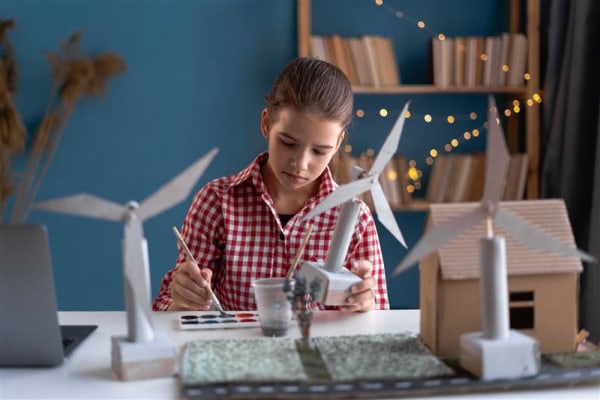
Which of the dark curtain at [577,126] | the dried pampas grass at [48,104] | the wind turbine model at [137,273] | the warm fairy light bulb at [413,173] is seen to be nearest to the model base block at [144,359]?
the wind turbine model at [137,273]

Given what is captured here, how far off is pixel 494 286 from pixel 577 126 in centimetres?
215

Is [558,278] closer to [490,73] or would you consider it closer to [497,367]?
[497,367]

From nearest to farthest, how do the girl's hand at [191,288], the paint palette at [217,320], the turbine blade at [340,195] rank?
the turbine blade at [340,195] < the paint palette at [217,320] < the girl's hand at [191,288]

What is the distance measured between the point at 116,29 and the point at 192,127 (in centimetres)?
51

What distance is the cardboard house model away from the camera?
1.18 m

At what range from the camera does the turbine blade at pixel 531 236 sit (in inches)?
43.9

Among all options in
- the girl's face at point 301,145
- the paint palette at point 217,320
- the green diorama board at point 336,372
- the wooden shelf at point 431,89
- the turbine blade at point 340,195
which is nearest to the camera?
the green diorama board at point 336,372

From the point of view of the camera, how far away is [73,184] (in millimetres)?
3449

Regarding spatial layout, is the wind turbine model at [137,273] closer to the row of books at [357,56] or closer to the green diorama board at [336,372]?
the green diorama board at [336,372]

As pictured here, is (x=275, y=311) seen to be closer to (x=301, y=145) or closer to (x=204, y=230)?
(x=301, y=145)

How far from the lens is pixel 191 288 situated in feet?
5.10

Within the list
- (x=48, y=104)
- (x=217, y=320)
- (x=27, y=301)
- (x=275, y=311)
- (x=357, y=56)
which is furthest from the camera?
(x=48, y=104)

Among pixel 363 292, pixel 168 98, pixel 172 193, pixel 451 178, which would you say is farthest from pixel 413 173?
pixel 172 193

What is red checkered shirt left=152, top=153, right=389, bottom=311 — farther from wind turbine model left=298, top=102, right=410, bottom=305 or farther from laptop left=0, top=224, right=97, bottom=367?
laptop left=0, top=224, right=97, bottom=367
